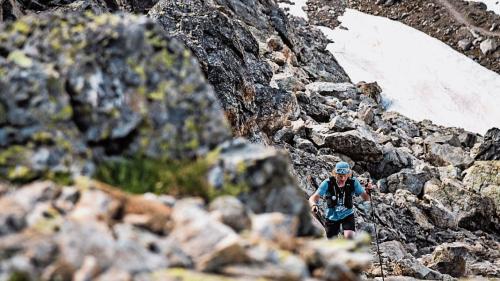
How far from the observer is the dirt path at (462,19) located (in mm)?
84875

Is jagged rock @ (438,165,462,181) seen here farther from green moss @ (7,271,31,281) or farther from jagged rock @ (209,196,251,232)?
green moss @ (7,271,31,281)

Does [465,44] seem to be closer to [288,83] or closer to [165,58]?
[288,83]

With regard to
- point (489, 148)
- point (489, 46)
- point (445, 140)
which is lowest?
point (445, 140)

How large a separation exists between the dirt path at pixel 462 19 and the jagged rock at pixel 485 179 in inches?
1873

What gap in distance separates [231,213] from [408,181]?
35.4 meters

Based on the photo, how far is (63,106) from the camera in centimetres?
670

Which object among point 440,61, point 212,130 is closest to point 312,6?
point 440,61

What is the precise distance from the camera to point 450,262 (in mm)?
25250

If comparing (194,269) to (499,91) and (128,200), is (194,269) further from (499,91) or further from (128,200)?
(499,91)

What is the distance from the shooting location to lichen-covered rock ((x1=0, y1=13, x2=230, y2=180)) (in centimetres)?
648

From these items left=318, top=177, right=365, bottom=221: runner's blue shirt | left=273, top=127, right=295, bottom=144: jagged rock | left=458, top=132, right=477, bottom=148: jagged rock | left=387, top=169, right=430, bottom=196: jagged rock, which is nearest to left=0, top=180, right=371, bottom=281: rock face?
left=318, top=177, right=365, bottom=221: runner's blue shirt

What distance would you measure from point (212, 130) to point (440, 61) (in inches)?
3109

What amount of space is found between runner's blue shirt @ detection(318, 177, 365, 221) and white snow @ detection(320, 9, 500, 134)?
53937 millimetres

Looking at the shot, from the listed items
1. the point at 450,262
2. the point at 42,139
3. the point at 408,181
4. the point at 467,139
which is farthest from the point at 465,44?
the point at 42,139
